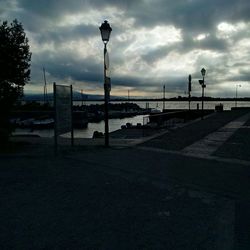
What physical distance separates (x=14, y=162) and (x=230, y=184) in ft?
19.6

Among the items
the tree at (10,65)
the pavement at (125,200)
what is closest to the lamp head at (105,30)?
the tree at (10,65)

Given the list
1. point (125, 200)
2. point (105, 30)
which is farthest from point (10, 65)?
point (125, 200)

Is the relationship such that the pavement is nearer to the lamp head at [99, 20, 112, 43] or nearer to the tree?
the tree

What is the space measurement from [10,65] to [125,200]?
7976mm

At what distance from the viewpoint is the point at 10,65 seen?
40.2 ft

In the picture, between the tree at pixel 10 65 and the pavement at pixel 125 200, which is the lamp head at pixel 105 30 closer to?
the tree at pixel 10 65

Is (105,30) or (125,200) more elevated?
(105,30)

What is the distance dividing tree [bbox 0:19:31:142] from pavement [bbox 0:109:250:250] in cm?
155

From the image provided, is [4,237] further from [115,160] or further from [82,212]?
[115,160]

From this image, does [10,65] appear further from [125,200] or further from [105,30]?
[125,200]

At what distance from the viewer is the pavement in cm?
452

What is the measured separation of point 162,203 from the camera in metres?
6.09

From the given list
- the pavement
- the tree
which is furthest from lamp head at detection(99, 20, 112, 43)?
the pavement

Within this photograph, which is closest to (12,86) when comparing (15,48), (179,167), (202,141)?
(15,48)
